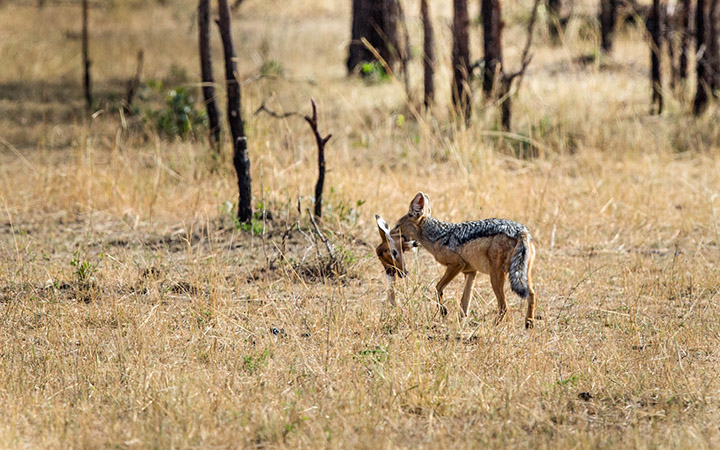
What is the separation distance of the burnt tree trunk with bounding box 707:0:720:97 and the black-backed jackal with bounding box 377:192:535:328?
7196mm

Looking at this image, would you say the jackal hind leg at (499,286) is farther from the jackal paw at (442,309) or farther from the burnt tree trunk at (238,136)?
the burnt tree trunk at (238,136)

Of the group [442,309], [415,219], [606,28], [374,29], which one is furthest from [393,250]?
[606,28]

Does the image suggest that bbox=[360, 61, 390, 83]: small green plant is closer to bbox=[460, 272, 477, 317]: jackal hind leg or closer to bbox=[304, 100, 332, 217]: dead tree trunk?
bbox=[304, 100, 332, 217]: dead tree trunk

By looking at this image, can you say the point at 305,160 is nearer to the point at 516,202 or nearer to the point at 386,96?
the point at 516,202

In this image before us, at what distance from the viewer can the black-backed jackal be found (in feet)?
15.8

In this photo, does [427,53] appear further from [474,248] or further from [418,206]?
[474,248]

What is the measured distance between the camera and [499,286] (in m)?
4.99

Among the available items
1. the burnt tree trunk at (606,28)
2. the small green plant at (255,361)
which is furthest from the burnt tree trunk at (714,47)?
the small green plant at (255,361)

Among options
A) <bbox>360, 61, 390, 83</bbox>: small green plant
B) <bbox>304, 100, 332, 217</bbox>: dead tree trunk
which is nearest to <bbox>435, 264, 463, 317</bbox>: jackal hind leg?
<bbox>304, 100, 332, 217</bbox>: dead tree trunk

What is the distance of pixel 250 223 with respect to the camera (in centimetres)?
718

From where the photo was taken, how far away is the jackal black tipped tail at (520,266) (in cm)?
462

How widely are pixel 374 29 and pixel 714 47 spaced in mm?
5682

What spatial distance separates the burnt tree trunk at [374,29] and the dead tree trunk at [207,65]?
17.4ft

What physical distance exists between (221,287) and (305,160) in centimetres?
376
